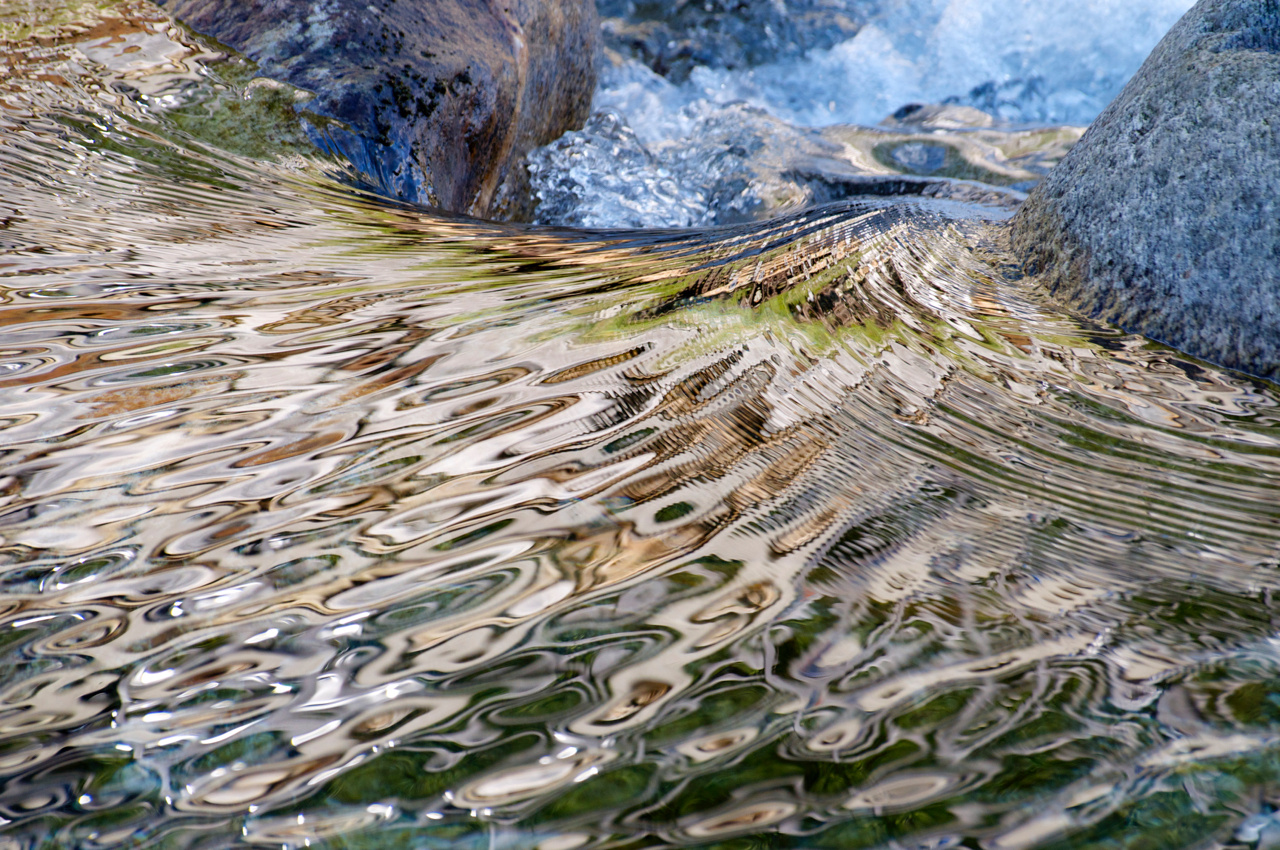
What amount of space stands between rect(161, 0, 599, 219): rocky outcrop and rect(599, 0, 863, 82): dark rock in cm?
431

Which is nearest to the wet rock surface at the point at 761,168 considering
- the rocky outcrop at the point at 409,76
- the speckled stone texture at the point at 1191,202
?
the rocky outcrop at the point at 409,76

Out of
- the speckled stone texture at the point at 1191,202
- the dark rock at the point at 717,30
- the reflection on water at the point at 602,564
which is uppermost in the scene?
the dark rock at the point at 717,30

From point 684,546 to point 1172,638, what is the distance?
0.54 meters

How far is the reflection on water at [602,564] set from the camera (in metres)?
0.68

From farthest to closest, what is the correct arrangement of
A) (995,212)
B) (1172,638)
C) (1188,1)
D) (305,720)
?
1. (1188,1)
2. (995,212)
3. (1172,638)
4. (305,720)

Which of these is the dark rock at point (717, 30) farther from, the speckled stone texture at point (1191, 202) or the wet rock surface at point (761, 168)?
the speckled stone texture at point (1191, 202)

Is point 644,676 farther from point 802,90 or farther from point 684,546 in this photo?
point 802,90

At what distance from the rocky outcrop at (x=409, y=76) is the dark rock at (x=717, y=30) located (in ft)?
14.1

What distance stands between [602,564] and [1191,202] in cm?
151

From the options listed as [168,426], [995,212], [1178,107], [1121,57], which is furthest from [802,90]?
[168,426]

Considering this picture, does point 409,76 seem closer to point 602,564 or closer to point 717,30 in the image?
point 602,564

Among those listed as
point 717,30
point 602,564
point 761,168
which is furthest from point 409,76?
point 717,30

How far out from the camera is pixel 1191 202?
158 cm

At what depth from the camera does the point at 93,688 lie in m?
0.74
